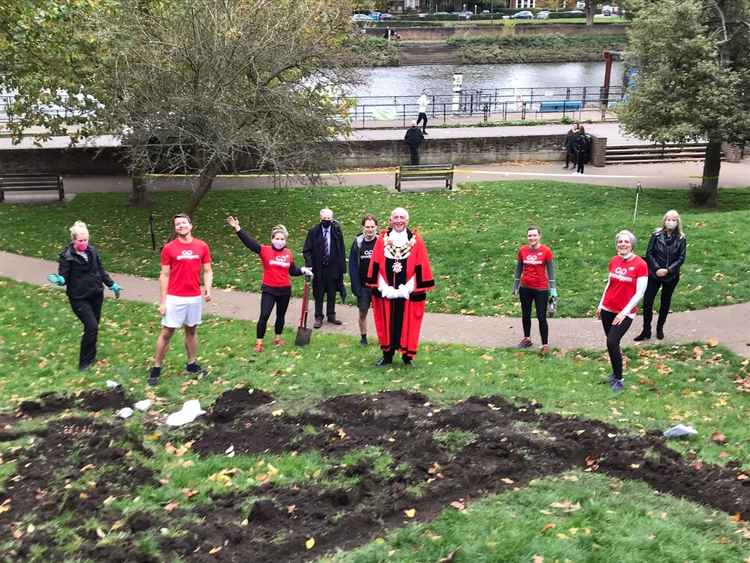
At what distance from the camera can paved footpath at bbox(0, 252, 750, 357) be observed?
10922 mm

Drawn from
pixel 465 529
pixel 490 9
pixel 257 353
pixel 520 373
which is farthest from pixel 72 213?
pixel 490 9

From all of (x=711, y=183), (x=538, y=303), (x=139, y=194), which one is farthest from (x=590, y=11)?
(x=538, y=303)

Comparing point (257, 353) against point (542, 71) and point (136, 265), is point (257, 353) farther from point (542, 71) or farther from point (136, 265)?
point (542, 71)

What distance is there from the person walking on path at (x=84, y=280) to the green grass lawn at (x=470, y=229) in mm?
4815

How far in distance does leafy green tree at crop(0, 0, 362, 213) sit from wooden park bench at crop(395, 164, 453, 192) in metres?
4.94

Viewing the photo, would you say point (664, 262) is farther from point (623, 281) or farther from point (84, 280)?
point (84, 280)

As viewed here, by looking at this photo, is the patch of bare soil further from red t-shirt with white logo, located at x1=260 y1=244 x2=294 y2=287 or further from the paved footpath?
the paved footpath

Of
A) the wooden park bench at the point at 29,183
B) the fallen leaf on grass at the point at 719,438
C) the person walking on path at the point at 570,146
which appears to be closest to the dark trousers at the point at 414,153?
the person walking on path at the point at 570,146

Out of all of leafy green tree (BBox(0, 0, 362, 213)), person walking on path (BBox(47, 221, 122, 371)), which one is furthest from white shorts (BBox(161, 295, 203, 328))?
leafy green tree (BBox(0, 0, 362, 213))

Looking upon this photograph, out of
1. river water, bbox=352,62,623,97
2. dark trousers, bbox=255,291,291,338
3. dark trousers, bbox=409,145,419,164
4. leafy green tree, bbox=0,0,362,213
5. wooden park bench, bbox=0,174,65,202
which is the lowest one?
dark trousers, bbox=255,291,291,338

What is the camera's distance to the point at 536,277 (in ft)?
33.3

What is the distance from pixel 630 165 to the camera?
1022 inches

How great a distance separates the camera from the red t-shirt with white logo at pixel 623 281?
28.3 ft

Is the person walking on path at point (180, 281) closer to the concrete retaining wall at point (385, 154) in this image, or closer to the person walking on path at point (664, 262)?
the person walking on path at point (664, 262)
